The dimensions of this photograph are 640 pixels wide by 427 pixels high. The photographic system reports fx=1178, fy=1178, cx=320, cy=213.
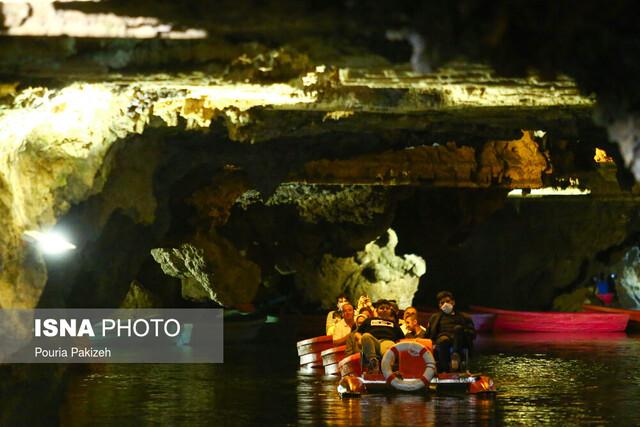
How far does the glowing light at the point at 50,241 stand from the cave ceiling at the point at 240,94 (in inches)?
4.6

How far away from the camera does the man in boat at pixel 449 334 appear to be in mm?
15992

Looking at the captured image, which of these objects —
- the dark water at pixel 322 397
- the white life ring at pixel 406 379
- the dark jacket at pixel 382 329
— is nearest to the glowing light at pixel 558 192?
the dark water at pixel 322 397

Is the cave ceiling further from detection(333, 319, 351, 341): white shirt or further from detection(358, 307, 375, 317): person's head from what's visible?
detection(333, 319, 351, 341): white shirt

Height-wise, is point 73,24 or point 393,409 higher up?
point 73,24

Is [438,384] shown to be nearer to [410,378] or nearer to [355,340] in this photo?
[410,378]

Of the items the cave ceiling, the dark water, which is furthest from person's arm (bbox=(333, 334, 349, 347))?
the cave ceiling

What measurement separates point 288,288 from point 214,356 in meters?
11.6

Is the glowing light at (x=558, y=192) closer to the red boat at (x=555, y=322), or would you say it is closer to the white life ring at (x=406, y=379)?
the red boat at (x=555, y=322)

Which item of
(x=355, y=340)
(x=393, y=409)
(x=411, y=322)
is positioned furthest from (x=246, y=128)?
(x=411, y=322)

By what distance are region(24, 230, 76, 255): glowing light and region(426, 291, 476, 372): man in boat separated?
5.97m

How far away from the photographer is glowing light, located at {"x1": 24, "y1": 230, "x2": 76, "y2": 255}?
11.4 metres

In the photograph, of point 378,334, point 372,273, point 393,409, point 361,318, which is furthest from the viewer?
point 372,273

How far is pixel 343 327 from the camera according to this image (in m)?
19.7

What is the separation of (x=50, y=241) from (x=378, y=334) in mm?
6196
